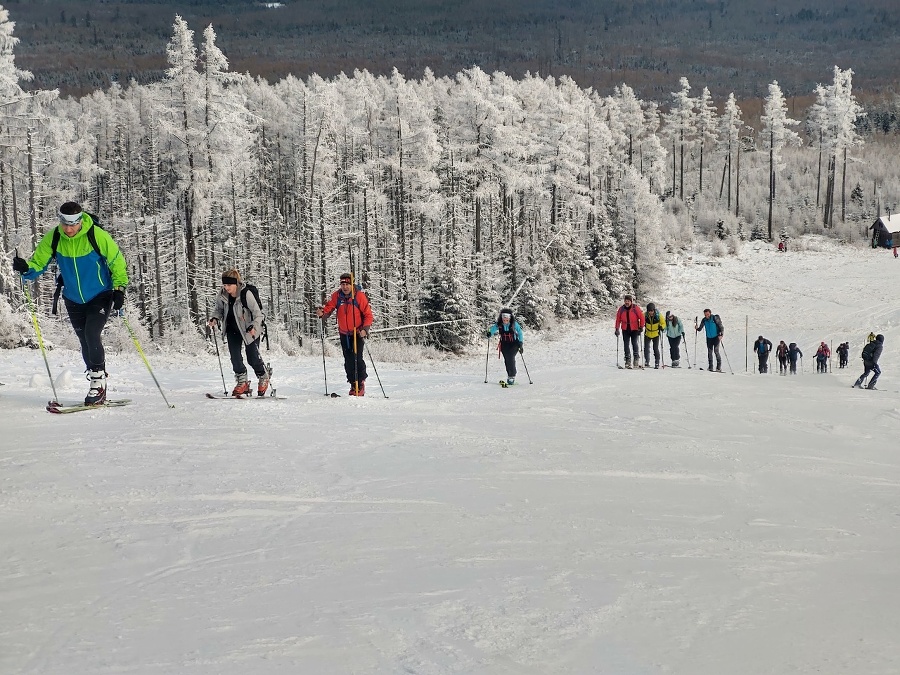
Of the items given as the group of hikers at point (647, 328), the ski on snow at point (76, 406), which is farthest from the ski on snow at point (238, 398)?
the group of hikers at point (647, 328)

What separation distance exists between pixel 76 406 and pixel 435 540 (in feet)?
18.4

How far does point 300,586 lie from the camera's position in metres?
4.14

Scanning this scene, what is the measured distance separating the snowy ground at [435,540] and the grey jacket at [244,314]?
1.03m

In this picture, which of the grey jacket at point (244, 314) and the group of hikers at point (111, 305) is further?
the grey jacket at point (244, 314)

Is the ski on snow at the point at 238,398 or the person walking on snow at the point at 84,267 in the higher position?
the person walking on snow at the point at 84,267

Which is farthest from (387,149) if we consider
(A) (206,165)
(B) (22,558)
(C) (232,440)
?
(B) (22,558)

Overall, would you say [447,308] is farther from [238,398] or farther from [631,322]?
[238,398]

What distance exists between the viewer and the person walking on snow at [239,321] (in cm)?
984

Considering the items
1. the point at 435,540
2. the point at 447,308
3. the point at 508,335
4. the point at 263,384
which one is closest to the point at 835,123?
the point at 447,308

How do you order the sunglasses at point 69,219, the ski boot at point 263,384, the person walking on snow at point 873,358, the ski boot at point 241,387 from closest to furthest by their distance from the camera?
the sunglasses at point 69,219
the ski boot at point 241,387
the ski boot at point 263,384
the person walking on snow at point 873,358

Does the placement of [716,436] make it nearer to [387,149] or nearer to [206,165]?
[206,165]

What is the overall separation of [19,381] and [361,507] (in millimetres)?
7442

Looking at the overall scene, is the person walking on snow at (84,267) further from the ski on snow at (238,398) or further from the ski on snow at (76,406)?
the ski on snow at (238,398)

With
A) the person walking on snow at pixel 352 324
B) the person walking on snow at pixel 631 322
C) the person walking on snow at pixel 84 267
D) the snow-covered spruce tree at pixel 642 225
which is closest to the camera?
the person walking on snow at pixel 84 267
